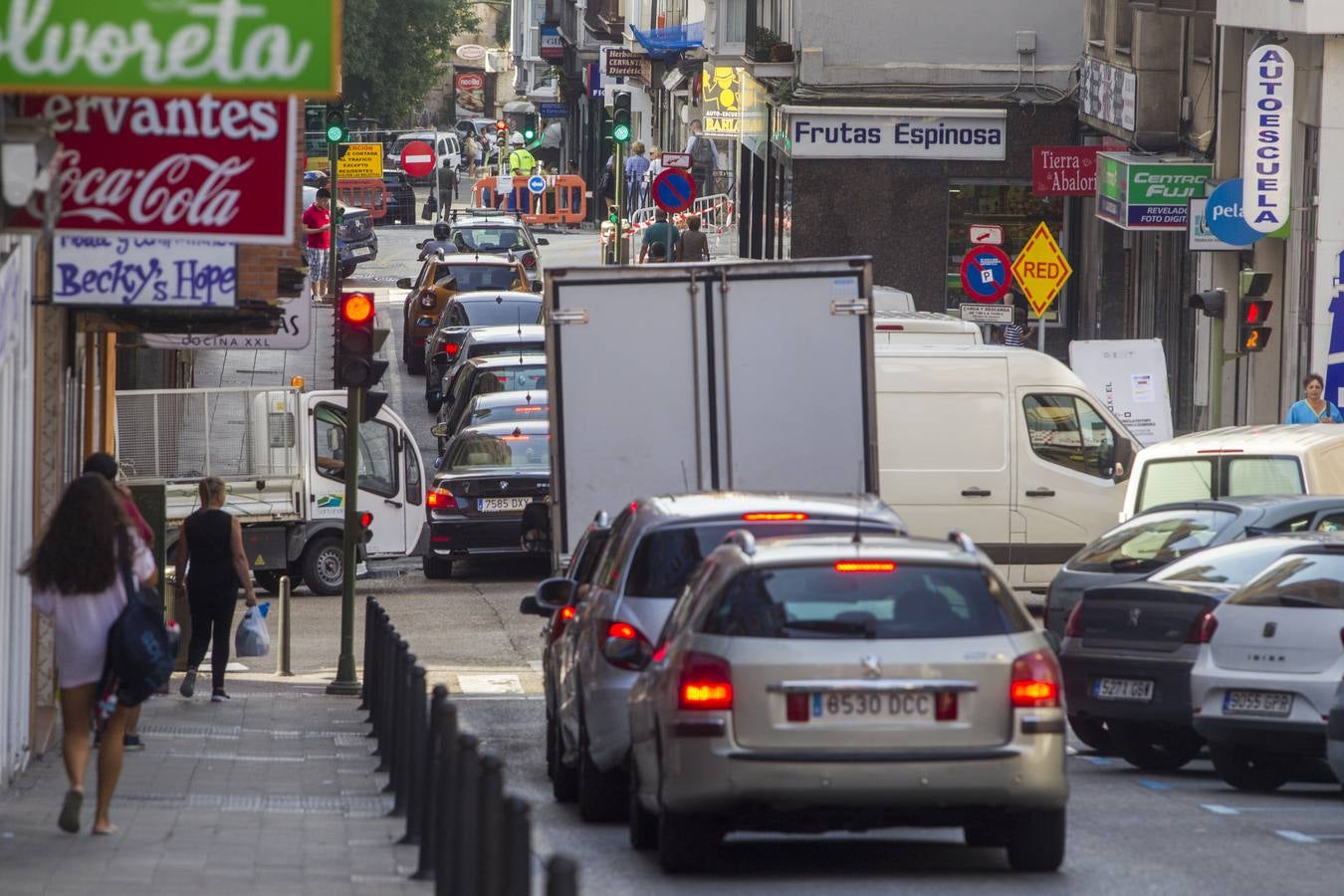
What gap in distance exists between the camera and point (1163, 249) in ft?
118

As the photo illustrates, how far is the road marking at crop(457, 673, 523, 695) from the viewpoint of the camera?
1927 cm

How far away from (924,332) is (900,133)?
650 inches

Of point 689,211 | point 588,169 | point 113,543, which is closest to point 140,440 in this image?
point 113,543

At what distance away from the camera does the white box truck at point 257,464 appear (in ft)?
83.0

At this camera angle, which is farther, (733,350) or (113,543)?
(733,350)

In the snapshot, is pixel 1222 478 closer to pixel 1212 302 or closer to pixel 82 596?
pixel 1212 302

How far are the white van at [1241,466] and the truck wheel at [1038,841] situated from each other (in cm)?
871

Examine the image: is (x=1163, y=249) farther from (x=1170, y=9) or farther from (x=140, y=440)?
(x=140, y=440)

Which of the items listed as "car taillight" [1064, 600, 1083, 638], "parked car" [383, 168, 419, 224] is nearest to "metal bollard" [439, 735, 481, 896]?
"car taillight" [1064, 600, 1083, 638]

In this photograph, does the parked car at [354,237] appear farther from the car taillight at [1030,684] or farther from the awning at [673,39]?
the car taillight at [1030,684]

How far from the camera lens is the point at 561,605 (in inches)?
543

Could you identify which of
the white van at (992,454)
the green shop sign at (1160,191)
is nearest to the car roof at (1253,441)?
the white van at (992,454)

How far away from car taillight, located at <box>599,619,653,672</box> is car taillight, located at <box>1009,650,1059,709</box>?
2.25 m

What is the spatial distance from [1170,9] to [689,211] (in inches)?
1023
